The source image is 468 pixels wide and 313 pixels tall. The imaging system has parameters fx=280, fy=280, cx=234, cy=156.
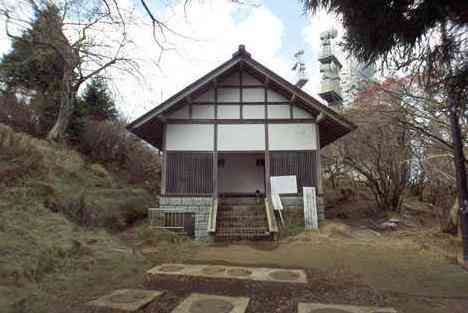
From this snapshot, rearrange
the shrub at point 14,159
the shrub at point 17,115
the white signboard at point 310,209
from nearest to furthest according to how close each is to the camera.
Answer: the shrub at point 14,159 → the white signboard at point 310,209 → the shrub at point 17,115

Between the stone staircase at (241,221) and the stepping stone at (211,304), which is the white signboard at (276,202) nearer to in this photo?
the stone staircase at (241,221)

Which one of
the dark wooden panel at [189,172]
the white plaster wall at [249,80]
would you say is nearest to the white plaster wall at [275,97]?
the white plaster wall at [249,80]

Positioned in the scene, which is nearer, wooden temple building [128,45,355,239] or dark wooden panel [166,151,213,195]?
wooden temple building [128,45,355,239]

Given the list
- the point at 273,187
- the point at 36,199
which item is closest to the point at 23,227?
the point at 36,199

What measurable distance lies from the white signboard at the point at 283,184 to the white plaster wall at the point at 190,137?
245cm

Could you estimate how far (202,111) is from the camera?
9.93 metres

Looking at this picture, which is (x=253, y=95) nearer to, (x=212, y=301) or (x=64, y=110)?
(x=212, y=301)

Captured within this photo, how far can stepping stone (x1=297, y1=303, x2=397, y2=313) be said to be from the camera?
3.02 metres

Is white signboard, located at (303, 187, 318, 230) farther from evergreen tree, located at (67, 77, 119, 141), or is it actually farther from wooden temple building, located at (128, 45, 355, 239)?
evergreen tree, located at (67, 77, 119, 141)

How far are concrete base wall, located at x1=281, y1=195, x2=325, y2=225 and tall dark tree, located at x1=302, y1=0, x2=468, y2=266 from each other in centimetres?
590

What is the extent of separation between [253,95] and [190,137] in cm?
271

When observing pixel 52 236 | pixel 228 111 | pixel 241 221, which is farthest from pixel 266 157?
pixel 52 236

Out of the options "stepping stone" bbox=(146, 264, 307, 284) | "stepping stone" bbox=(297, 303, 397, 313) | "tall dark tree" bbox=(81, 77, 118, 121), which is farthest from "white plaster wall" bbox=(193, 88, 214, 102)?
"stepping stone" bbox=(297, 303, 397, 313)

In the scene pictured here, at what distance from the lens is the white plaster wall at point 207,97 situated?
999cm
